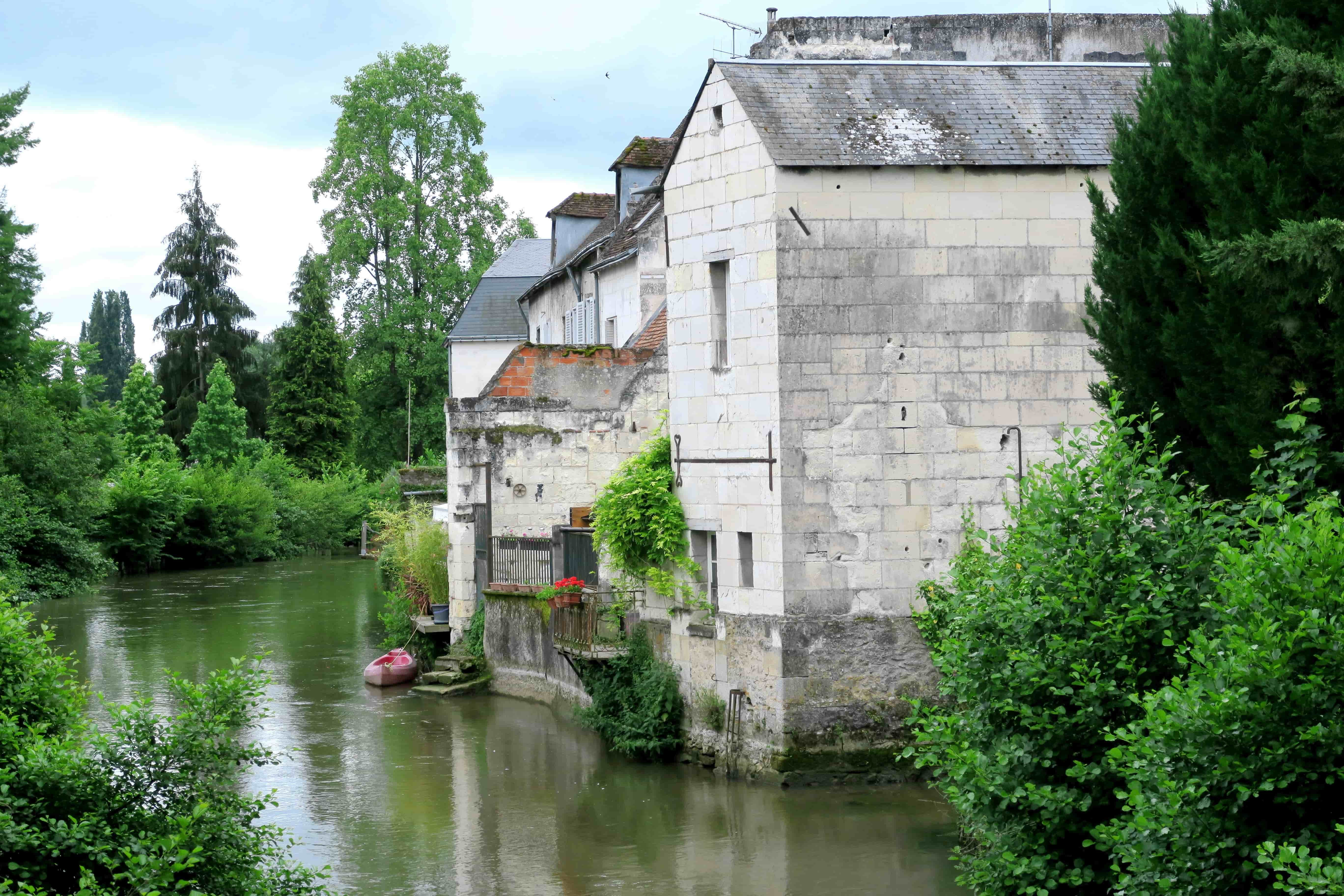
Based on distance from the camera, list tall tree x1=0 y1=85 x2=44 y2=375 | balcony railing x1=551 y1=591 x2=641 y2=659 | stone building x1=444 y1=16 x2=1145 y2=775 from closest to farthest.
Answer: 1. stone building x1=444 y1=16 x2=1145 y2=775
2. balcony railing x1=551 y1=591 x2=641 y2=659
3. tall tree x1=0 y1=85 x2=44 y2=375

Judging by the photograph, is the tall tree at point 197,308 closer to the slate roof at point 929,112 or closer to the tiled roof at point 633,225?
the tiled roof at point 633,225

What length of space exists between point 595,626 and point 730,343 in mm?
4492

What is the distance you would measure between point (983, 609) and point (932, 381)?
21.0ft

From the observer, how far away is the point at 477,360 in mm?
38750

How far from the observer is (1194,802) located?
657 cm

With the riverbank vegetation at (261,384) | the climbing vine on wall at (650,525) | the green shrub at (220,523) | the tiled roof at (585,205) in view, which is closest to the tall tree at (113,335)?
the riverbank vegetation at (261,384)

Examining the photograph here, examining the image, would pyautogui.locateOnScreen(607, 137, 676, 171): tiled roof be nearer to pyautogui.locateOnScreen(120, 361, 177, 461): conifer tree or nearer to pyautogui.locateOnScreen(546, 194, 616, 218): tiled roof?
pyautogui.locateOnScreen(546, 194, 616, 218): tiled roof

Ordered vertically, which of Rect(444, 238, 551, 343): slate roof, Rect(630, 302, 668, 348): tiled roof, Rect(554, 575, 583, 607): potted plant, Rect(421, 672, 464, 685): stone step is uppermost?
Rect(444, 238, 551, 343): slate roof

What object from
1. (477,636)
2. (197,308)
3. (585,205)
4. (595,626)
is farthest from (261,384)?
(595,626)

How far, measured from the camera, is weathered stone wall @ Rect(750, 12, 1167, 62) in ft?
75.7

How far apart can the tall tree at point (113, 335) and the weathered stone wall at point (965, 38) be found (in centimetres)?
8811

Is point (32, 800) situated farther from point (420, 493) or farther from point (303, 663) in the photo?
point (420, 493)

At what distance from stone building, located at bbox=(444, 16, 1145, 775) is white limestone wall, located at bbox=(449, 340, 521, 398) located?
2326 centimetres

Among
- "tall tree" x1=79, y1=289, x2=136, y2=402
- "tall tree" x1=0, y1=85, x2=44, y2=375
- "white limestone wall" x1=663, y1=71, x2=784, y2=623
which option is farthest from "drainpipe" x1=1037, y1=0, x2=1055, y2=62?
"tall tree" x1=79, y1=289, x2=136, y2=402
